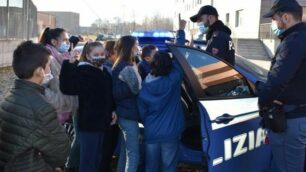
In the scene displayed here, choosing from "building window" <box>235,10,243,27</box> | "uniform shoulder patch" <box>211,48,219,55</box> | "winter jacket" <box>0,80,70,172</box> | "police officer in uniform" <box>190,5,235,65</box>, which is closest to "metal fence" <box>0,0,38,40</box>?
"police officer in uniform" <box>190,5,235,65</box>

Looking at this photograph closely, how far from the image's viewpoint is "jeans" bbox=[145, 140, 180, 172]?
4.16m

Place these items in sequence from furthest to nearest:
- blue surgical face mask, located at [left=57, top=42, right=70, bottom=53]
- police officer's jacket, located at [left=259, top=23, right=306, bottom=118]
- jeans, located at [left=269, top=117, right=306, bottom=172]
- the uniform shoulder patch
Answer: the uniform shoulder patch, blue surgical face mask, located at [left=57, top=42, right=70, bottom=53], jeans, located at [left=269, top=117, right=306, bottom=172], police officer's jacket, located at [left=259, top=23, right=306, bottom=118]

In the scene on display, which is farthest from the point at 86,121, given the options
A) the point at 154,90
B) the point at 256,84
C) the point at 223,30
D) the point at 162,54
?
the point at 223,30

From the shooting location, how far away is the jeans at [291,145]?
3387 millimetres

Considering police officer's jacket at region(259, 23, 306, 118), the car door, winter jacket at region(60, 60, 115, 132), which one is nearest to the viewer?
police officer's jacket at region(259, 23, 306, 118)

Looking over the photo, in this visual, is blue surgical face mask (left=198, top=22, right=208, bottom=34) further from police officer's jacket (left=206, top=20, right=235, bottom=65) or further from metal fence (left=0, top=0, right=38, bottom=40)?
metal fence (left=0, top=0, right=38, bottom=40)

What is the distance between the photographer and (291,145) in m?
3.41

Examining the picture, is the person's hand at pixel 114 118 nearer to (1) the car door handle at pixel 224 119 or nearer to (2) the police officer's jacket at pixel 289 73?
(1) the car door handle at pixel 224 119

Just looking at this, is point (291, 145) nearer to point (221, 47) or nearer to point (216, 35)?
point (221, 47)

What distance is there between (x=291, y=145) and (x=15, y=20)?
1725 cm

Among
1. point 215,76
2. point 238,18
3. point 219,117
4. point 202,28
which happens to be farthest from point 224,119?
point 238,18

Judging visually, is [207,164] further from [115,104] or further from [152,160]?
[115,104]

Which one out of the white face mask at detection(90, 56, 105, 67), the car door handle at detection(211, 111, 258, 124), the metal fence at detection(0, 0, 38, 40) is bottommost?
the car door handle at detection(211, 111, 258, 124)

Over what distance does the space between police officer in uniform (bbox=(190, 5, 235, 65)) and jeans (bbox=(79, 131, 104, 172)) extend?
169cm
